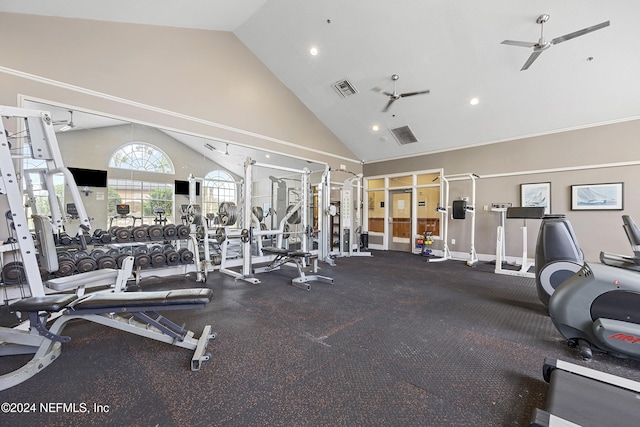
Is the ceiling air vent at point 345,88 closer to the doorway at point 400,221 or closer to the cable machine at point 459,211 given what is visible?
the cable machine at point 459,211

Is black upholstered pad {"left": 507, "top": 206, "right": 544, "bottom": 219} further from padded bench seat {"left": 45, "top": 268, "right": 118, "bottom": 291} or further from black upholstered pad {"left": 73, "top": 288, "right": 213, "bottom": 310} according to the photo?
padded bench seat {"left": 45, "top": 268, "right": 118, "bottom": 291}

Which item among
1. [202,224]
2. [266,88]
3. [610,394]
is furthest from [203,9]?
Result: [610,394]

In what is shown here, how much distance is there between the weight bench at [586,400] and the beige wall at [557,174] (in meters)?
5.15

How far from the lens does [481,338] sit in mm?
2289

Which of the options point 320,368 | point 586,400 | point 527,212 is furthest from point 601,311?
point 527,212

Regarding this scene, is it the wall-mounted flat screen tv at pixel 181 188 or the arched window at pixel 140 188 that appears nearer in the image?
the arched window at pixel 140 188

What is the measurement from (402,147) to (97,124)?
6.69 m

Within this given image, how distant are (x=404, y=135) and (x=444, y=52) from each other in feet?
8.00

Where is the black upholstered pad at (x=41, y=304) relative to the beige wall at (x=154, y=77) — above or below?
below

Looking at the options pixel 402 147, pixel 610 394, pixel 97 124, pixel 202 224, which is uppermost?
pixel 402 147

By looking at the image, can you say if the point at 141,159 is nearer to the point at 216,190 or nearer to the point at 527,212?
the point at 216,190

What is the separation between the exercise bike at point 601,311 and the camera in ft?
6.10

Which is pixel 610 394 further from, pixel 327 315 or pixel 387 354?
pixel 327 315

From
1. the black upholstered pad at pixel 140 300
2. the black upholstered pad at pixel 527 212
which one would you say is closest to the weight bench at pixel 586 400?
the black upholstered pad at pixel 140 300
